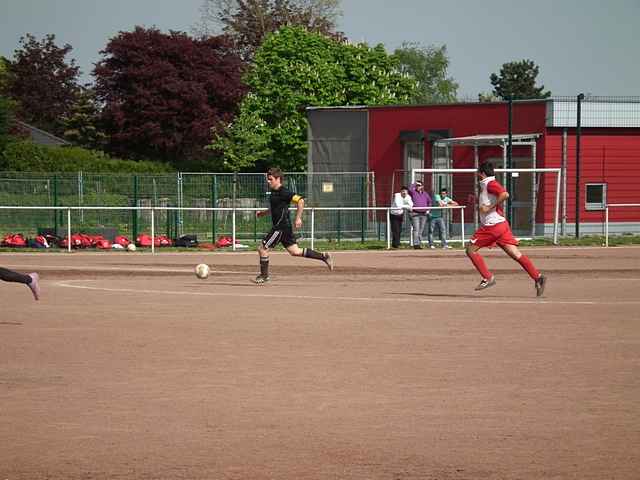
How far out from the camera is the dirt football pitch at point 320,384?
Answer: 7.42m

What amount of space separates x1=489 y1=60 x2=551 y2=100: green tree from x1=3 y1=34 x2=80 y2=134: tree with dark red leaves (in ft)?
282

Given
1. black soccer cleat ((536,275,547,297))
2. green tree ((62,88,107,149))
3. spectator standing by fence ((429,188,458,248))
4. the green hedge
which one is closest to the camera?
black soccer cleat ((536,275,547,297))

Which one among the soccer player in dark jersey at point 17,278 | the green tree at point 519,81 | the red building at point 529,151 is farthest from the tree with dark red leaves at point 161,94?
the green tree at point 519,81

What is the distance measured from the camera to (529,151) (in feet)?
145

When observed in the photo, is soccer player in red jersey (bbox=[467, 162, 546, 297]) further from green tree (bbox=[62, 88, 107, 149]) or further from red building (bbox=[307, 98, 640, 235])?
green tree (bbox=[62, 88, 107, 149])

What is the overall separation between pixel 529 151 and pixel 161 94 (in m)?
34.6

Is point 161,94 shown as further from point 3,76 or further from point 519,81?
point 519,81

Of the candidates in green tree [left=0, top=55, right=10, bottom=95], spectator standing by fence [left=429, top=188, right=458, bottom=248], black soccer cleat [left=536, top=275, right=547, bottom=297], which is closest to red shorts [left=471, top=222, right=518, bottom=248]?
black soccer cleat [left=536, top=275, right=547, bottom=297]

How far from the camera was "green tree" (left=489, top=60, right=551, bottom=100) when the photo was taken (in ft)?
557

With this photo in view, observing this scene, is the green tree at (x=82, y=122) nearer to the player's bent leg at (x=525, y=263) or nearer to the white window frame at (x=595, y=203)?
the white window frame at (x=595, y=203)

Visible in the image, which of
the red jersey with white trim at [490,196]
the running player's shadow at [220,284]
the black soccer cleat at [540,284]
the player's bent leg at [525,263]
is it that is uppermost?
the red jersey with white trim at [490,196]

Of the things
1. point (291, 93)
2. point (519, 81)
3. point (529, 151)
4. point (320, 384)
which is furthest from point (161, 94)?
point (519, 81)

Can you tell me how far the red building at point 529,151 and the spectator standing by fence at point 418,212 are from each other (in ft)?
14.6

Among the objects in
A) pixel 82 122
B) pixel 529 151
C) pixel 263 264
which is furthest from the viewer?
pixel 82 122
